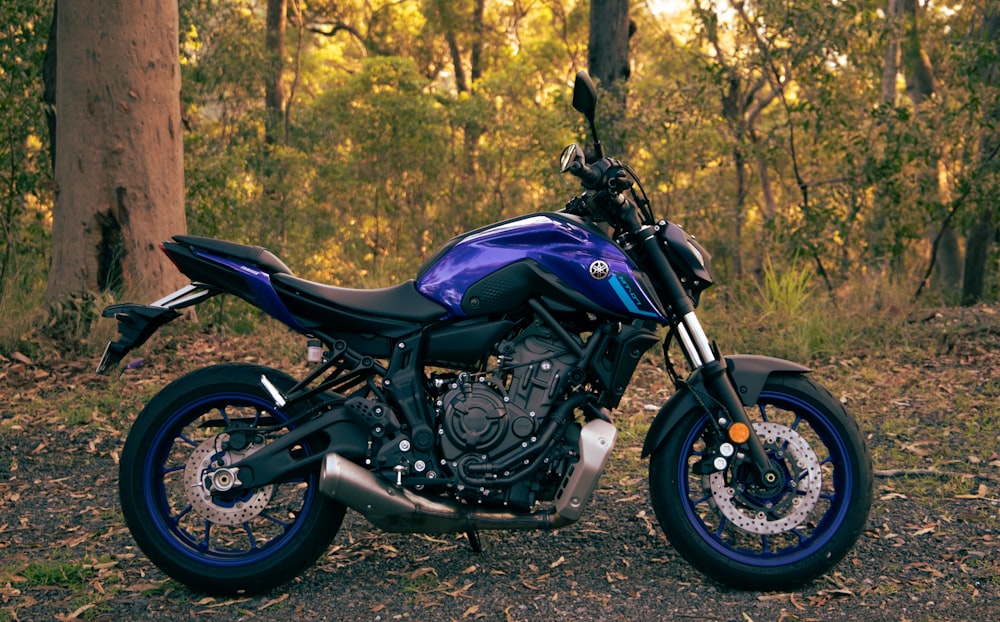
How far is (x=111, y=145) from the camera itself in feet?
25.6

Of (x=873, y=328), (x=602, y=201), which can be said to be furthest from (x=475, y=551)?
(x=873, y=328)

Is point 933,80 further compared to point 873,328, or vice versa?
point 933,80

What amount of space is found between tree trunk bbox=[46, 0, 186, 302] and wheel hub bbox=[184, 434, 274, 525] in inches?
176

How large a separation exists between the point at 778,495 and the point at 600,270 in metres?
1.08

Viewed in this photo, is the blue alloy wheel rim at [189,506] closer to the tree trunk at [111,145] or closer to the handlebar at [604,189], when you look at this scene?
the handlebar at [604,189]

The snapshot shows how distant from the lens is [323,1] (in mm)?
32281

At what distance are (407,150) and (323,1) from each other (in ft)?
53.6

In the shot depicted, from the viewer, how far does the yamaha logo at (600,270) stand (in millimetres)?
3688

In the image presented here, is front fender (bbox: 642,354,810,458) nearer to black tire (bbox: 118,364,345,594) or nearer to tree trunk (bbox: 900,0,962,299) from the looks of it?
black tire (bbox: 118,364,345,594)

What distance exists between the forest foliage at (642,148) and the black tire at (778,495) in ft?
18.9

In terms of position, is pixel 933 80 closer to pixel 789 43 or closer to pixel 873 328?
pixel 789 43

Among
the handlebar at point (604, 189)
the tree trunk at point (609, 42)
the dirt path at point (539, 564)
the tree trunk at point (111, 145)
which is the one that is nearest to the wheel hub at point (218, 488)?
the dirt path at point (539, 564)

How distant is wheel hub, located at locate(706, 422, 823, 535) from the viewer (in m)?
3.83

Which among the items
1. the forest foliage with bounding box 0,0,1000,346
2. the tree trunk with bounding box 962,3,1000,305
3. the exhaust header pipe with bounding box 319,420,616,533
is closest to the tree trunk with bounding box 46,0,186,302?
the forest foliage with bounding box 0,0,1000,346
